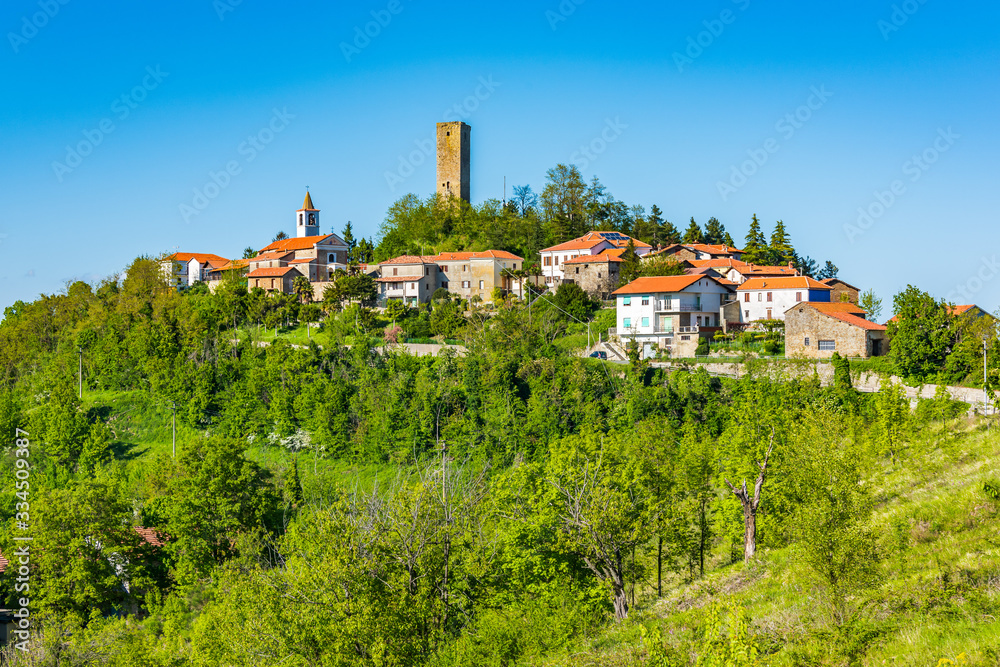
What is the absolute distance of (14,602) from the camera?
3234cm

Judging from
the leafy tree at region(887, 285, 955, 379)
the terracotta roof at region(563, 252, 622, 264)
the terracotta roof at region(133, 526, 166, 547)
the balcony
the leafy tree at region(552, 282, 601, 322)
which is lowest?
the terracotta roof at region(133, 526, 166, 547)

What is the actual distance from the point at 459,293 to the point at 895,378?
33920 millimetres

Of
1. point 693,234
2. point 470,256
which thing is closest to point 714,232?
point 693,234

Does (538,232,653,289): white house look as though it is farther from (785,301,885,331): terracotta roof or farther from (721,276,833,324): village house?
(785,301,885,331): terracotta roof

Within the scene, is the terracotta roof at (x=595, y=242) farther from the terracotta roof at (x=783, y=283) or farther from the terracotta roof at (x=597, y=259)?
the terracotta roof at (x=783, y=283)

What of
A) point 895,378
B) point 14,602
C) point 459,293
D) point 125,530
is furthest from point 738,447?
point 459,293

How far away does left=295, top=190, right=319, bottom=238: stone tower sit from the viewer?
285 ft

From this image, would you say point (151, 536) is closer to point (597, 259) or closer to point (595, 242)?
point (597, 259)

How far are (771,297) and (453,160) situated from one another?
44999 millimetres

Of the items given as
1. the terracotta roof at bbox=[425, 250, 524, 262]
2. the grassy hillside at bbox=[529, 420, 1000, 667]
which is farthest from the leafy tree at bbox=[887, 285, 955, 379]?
the terracotta roof at bbox=[425, 250, 524, 262]

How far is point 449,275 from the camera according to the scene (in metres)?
68.1

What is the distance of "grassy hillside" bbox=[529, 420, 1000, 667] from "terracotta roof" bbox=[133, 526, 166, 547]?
913 inches

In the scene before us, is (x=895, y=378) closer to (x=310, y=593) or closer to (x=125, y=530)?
(x=310, y=593)

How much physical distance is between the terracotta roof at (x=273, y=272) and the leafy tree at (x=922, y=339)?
46.5 m
